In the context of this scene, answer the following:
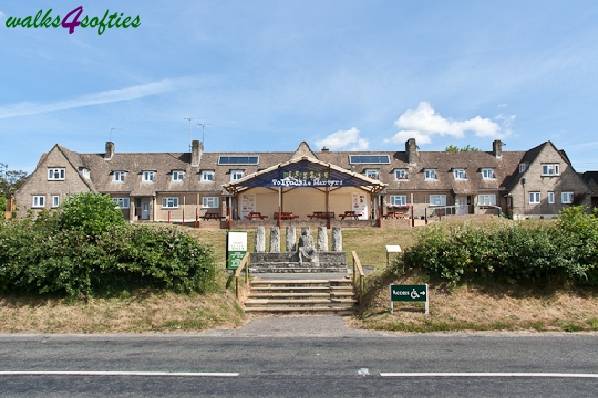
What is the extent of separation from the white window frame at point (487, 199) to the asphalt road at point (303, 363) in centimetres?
3773

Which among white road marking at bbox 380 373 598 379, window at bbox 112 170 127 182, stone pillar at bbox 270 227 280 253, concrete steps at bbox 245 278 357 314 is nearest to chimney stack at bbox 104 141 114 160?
window at bbox 112 170 127 182

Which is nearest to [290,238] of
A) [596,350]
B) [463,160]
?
[596,350]

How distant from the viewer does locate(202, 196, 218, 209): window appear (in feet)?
153

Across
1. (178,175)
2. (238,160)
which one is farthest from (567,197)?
(178,175)

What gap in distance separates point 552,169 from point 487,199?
6.69 m

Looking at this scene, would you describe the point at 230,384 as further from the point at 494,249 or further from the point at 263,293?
the point at 494,249

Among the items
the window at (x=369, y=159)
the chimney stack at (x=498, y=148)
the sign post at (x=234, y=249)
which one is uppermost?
the chimney stack at (x=498, y=148)

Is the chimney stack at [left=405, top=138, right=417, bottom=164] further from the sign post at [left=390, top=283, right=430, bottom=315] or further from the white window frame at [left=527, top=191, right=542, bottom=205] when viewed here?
the sign post at [left=390, top=283, right=430, bottom=315]

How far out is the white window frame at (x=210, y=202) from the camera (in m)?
46.8

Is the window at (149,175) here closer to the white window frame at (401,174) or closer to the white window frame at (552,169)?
the white window frame at (401,174)

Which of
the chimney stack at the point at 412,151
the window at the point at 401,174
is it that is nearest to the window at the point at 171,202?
the window at the point at 401,174

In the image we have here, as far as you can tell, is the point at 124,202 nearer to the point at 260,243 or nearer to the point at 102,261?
the point at 260,243

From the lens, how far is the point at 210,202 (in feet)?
154

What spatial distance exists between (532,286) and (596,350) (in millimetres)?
4042
